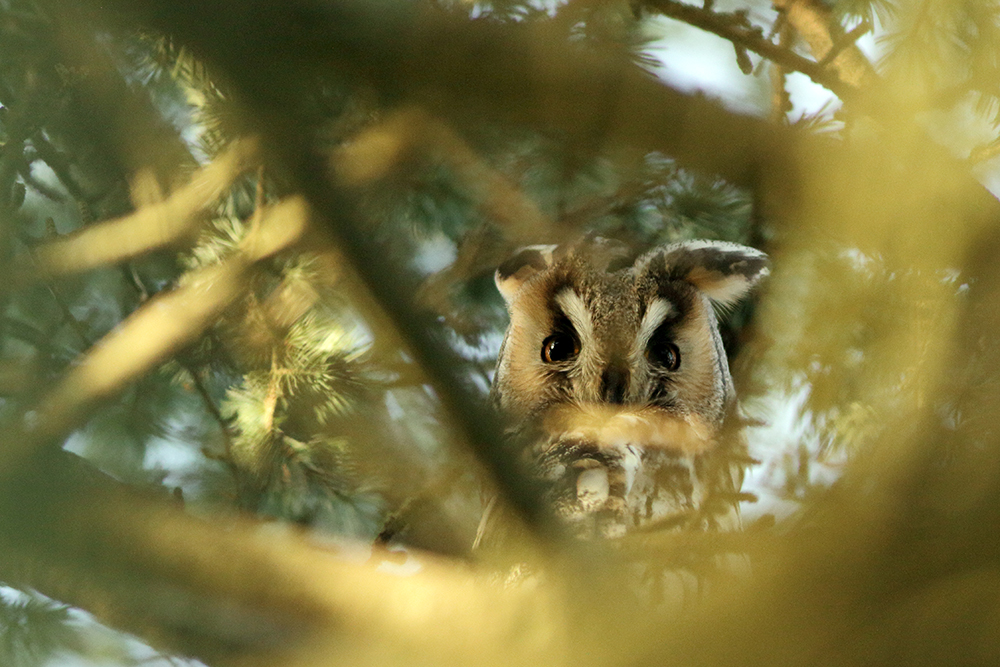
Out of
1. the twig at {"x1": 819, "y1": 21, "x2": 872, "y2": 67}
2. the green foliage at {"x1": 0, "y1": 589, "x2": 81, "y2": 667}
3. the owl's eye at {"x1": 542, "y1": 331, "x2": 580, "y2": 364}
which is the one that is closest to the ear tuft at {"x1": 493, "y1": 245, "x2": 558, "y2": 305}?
the owl's eye at {"x1": 542, "y1": 331, "x2": 580, "y2": 364}

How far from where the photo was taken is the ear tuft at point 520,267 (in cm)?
183

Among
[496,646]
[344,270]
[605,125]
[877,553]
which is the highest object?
[605,125]

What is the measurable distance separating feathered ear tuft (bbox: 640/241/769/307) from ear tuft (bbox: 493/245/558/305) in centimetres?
25

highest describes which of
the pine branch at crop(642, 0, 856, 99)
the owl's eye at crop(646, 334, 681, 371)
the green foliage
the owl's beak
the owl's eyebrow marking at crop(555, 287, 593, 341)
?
A: the pine branch at crop(642, 0, 856, 99)

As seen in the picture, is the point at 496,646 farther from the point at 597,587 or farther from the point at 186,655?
the point at 186,655

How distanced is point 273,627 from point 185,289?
718 millimetres

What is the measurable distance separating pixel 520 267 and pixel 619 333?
0.31 m

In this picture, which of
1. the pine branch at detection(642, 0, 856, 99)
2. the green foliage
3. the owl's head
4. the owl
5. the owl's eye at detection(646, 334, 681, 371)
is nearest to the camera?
the green foliage

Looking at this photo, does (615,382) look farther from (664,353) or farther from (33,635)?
(33,635)

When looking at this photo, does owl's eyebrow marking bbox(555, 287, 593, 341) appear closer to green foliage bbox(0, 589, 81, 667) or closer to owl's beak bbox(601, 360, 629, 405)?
owl's beak bbox(601, 360, 629, 405)

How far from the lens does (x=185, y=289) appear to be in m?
1.58

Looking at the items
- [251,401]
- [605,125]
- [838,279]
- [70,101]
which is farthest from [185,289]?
[838,279]

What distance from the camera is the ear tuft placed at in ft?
5.99

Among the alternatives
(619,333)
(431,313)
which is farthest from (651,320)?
(431,313)
